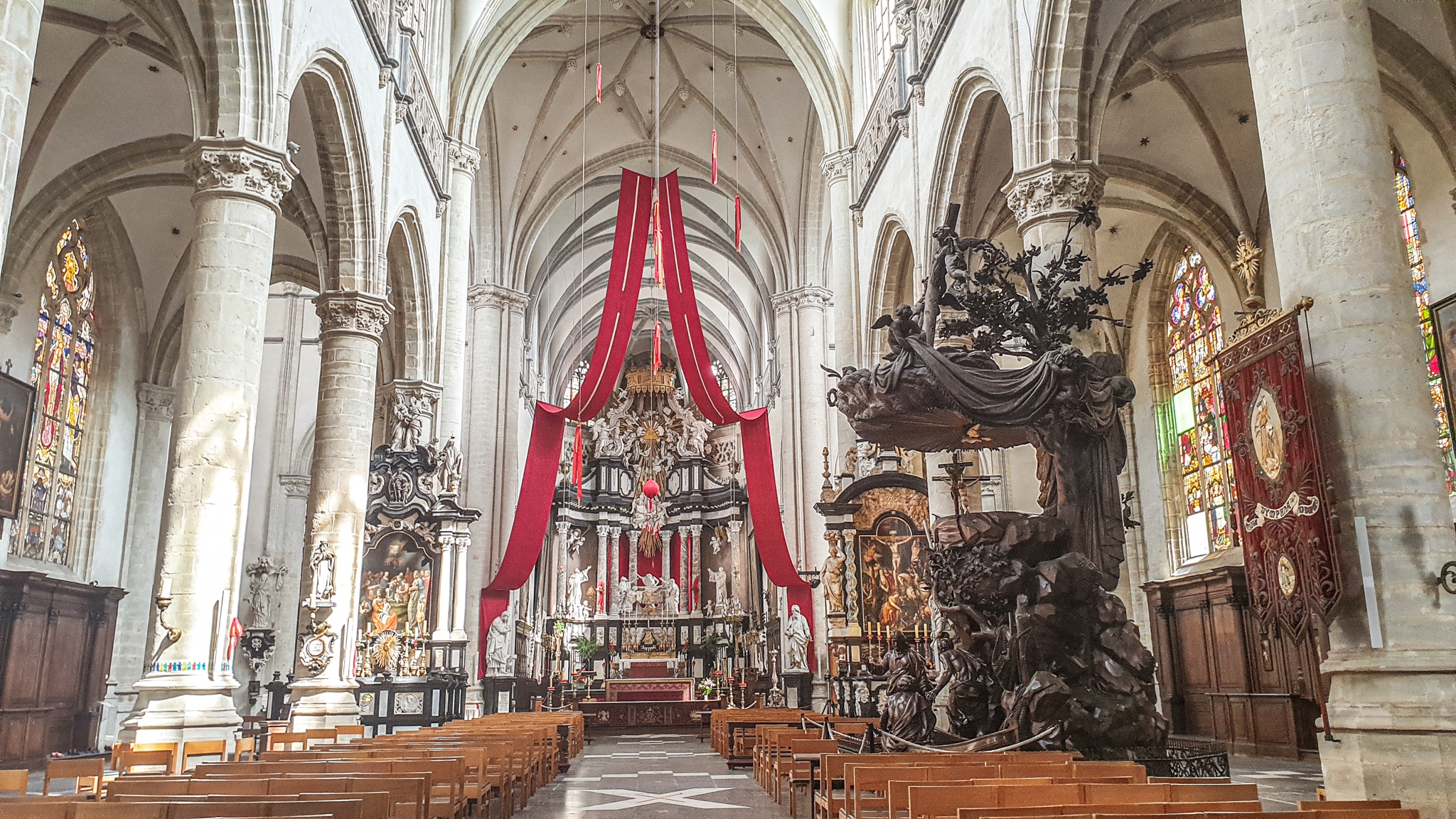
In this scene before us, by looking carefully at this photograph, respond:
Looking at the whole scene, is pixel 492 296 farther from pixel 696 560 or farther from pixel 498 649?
pixel 696 560

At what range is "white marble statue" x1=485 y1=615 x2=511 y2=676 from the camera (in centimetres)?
1988

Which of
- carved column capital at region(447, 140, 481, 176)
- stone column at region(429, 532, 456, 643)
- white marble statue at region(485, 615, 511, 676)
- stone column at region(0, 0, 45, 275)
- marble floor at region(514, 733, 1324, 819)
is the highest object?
carved column capital at region(447, 140, 481, 176)

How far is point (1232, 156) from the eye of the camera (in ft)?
48.9

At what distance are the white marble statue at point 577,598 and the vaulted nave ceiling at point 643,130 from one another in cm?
921

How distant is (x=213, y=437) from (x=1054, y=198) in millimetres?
8051

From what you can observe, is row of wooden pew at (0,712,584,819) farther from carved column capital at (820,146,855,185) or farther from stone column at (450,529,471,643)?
carved column capital at (820,146,855,185)

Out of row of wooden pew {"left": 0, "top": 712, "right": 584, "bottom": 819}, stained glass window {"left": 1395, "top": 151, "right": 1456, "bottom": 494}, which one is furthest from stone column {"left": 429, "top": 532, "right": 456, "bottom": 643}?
stained glass window {"left": 1395, "top": 151, "right": 1456, "bottom": 494}

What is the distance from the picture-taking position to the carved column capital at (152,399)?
692 inches

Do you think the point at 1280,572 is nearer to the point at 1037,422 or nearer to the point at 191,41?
the point at 1037,422

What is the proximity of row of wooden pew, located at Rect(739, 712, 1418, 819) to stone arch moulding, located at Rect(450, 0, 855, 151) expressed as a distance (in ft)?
50.4

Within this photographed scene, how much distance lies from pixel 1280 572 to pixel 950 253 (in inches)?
146

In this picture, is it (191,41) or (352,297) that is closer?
(191,41)

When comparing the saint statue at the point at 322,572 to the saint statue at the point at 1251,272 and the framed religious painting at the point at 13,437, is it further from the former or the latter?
the saint statue at the point at 1251,272

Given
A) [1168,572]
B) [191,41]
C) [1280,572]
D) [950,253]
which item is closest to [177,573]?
[191,41]
